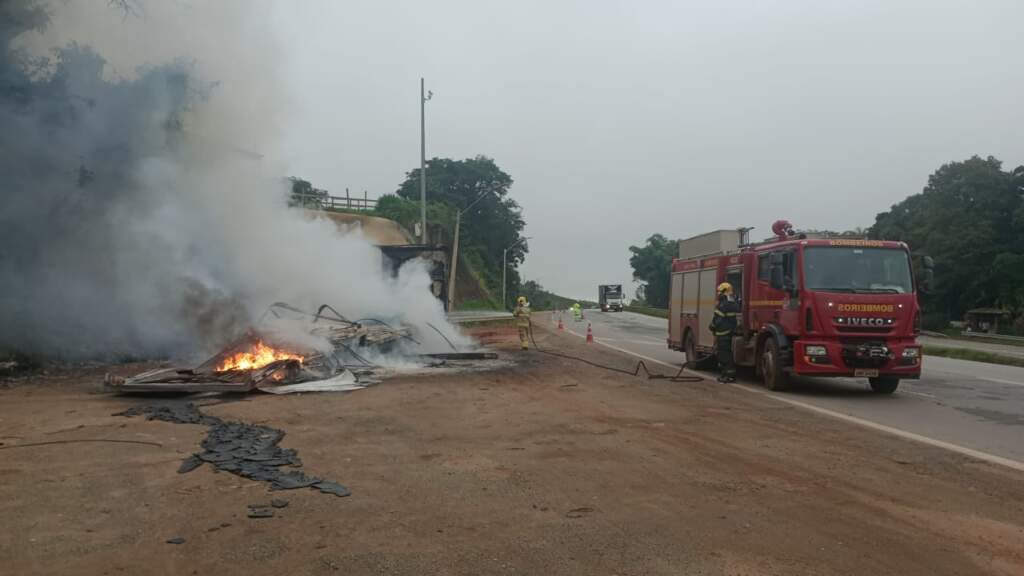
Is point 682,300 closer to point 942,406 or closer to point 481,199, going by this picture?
point 942,406

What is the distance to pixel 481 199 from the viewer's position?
7006 centimetres

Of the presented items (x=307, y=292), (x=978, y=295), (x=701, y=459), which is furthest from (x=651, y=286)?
(x=701, y=459)

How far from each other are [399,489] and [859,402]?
25.9ft

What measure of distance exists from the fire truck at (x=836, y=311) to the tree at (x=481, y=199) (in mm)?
55267

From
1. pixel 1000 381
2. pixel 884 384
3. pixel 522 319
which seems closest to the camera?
pixel 884 384

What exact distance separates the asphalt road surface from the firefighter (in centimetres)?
35

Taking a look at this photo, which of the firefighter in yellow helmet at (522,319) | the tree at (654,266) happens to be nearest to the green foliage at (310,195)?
the firefighter in yellow helmet at (522,319)

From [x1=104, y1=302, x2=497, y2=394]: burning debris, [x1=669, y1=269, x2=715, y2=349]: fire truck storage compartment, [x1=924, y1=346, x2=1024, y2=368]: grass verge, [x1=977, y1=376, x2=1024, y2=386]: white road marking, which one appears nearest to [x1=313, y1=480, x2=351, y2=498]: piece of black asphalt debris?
[x1=104, y1=302, x2=497, y2=394]: burning debris

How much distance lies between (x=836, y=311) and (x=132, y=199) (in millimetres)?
13436

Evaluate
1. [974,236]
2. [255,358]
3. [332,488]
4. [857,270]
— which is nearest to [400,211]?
[974,236]

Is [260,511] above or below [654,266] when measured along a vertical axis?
below

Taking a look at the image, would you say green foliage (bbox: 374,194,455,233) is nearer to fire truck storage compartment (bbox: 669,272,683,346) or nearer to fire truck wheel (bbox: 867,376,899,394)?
fire truck storage compartment (bbox: 669,272,683,346)

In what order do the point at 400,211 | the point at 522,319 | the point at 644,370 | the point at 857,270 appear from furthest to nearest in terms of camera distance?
1. the point at 400,211
2. the point at 522,319
3. the point at 644,370
4. the point at 857,270

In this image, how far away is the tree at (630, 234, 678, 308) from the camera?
89375 mm
